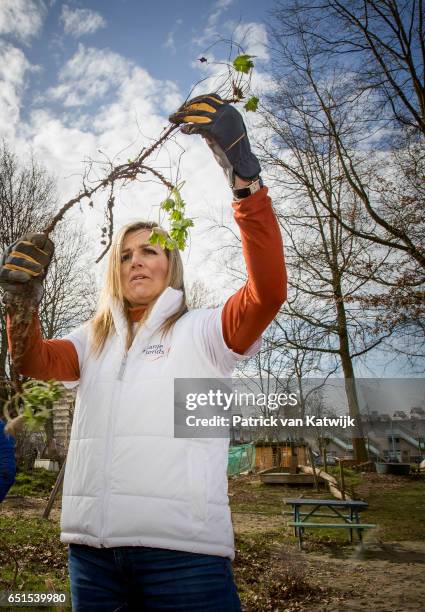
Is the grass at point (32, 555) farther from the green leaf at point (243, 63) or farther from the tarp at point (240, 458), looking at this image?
the tarp at point (240, 458)

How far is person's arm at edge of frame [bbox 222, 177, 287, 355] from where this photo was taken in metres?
1.51

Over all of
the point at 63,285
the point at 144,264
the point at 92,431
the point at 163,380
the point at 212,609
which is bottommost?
the point at 212,609

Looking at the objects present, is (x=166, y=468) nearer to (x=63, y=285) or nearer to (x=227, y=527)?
(x=227, y=527)

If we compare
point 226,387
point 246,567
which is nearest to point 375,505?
point 246,567

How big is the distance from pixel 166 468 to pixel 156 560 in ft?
0.95

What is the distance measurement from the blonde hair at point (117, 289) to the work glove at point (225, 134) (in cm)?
48

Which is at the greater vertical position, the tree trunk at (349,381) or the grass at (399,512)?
the tree trunk at (349,381)

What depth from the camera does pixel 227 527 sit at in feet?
5.22

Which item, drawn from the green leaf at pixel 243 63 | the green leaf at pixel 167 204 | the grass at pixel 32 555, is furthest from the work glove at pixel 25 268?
the grass at pixel 32 555

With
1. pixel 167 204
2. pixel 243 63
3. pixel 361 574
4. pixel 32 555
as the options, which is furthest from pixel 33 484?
pixel 243 63

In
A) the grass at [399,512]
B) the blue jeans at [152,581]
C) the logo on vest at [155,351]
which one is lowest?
the grass at [399,512]

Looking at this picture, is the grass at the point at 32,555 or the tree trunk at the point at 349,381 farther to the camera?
the tree trunk at the point at 349,381

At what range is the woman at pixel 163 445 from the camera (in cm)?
149

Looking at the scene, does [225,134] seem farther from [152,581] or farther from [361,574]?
[361,574]
